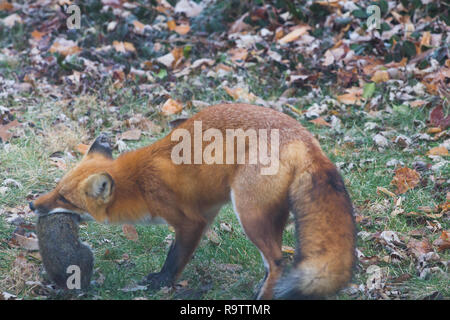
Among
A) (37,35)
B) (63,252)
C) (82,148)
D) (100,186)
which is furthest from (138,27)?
(63,252)

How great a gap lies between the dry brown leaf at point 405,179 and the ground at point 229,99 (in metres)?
0.01

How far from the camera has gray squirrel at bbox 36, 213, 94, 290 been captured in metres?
4.05

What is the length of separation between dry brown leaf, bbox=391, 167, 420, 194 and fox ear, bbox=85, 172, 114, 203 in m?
2.83

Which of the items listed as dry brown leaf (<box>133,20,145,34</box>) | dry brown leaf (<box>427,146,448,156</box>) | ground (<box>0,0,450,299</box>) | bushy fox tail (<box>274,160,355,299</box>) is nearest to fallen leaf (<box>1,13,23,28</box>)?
ground (<box>0,0,450,299</box>)

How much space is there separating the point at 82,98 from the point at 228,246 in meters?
3.60

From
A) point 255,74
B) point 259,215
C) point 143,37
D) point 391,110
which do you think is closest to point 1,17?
point 143,37

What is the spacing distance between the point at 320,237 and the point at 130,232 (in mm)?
2088

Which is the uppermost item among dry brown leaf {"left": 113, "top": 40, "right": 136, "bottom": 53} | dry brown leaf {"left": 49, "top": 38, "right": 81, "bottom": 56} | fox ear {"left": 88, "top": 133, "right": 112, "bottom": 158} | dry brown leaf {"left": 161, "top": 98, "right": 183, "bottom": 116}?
fox ear {"left": 88, "top": 133, "right": 112, "bottom": 158}

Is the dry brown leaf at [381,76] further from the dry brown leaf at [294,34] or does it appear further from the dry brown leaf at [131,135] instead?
the dry brown leaf at [131,135]

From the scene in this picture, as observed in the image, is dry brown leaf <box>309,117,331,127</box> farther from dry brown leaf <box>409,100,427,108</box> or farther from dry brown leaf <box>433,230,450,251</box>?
dry brown leaf <box>433,230,450,251</box>

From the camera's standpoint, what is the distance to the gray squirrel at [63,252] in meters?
4.05

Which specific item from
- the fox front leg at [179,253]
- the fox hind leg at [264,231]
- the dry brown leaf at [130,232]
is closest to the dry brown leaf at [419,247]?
the fox hind leg at [264,231]
